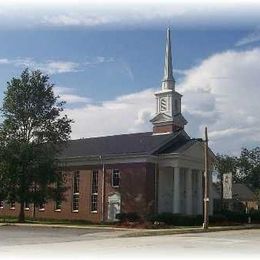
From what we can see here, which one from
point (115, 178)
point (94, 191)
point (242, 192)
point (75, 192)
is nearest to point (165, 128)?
point (115, 178)

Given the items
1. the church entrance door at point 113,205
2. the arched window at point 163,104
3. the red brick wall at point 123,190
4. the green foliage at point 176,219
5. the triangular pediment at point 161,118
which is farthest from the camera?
the arched window at point 163,104

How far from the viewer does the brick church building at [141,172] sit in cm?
5288

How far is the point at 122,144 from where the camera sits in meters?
57.8

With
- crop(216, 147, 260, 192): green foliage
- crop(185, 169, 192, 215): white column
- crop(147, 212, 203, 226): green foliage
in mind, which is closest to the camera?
crop(147, 212, 203, 226): green foliage

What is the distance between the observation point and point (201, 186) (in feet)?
193

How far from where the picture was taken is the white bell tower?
58625 millimetres

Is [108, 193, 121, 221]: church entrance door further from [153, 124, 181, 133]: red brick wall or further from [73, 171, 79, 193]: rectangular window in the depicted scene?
[153, 124, 181, 133]: red brick wall

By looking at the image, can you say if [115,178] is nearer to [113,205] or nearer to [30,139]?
[113,205]

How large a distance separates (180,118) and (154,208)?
11.9 m

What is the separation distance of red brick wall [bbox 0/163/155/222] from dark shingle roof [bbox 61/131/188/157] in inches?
65.6

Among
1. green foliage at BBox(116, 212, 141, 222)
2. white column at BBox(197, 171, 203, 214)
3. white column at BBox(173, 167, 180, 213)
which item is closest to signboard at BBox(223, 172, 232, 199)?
white column at BBox(173, 167, 180, 213)

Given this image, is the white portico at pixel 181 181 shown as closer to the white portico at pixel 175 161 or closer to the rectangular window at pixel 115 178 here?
the white portico at pixel 175 161

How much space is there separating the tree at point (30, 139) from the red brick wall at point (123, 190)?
219 inches

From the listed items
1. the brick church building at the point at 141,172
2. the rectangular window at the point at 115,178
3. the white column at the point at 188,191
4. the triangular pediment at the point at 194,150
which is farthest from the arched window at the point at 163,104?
the rectangular window at the point at 115,178
